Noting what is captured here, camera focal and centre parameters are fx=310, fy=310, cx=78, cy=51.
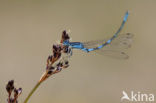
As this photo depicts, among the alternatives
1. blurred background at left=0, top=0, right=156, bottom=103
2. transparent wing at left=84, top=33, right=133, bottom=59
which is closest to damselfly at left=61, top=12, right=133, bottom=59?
transparent wing at left=84, top=33, right=133, bottom=59

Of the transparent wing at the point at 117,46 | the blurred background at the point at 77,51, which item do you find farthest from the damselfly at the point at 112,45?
the blurred background at the point at 77,51

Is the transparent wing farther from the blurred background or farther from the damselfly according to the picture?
the blurred background

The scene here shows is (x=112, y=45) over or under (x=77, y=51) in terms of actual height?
over

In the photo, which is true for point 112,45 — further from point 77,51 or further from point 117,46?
point 77,51

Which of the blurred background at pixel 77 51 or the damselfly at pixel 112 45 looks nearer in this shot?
the damselfly at pixel 112 45

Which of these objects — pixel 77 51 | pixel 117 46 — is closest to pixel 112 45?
pixel 117 46

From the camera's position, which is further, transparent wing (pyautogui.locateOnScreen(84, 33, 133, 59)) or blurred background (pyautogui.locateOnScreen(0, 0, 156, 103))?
blurred background (pyautogui.locateOnScreen(0, 0, 156, 103))

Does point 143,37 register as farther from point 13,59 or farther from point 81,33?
point 13,59

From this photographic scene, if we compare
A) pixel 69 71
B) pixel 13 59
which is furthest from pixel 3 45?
pixel 69 71

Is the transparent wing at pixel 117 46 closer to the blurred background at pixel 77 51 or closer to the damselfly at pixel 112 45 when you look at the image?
the damselfly at pixel 112 45
